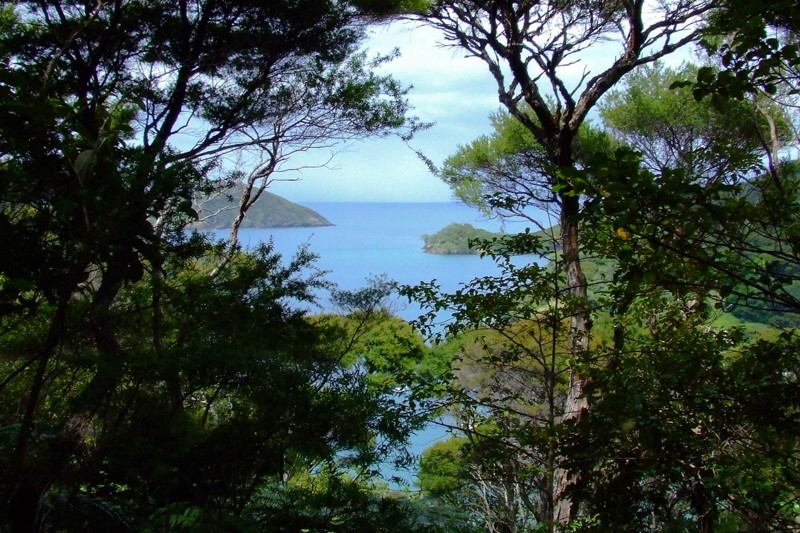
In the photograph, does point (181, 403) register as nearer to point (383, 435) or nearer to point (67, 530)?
point (67, 530)

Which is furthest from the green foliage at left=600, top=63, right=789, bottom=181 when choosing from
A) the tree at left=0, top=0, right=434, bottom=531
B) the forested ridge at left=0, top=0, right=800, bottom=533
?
the tree at left=0, top=0, right=434, bottom=531

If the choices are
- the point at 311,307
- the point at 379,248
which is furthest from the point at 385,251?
the point at 311,307

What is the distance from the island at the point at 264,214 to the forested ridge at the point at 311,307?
116 cm

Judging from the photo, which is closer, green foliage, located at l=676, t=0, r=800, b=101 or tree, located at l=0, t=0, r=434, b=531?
green foliage, located at l=676, t=0, r=800, b=101

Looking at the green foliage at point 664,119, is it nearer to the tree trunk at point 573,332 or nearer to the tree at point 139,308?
the tree trunk at point 573,332

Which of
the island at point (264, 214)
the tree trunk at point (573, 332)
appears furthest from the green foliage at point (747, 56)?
the island at point (264, 214)

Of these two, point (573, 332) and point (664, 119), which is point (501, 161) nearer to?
point (664, 119)

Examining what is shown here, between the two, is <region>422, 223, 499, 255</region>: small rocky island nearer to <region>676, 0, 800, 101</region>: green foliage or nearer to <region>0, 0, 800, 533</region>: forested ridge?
<region>0, 0, 800, 533</region>: forested ridge

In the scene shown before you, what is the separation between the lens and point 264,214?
596 cm

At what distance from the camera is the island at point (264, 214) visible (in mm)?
5668

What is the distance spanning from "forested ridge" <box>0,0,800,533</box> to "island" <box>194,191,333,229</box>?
1.16 m

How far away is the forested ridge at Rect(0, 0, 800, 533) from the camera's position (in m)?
1.51

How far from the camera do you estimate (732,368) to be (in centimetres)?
188

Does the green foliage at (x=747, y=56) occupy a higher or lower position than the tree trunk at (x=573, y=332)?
higher
